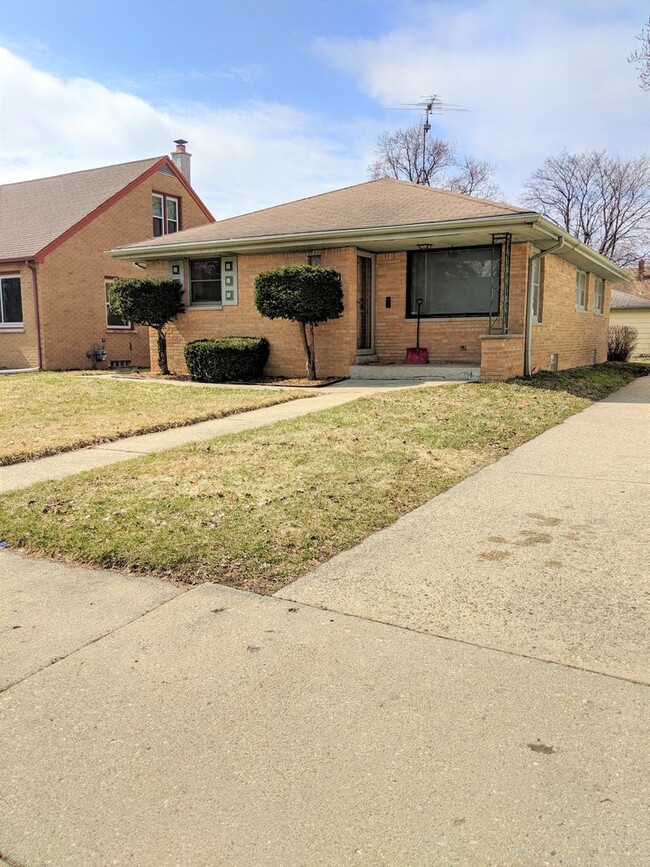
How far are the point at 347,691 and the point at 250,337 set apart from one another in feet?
44.3

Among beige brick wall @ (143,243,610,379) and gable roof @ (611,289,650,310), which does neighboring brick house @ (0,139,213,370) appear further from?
gable roof @ (611,289,650,310)

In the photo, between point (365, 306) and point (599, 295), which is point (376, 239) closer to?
point (365, 306)

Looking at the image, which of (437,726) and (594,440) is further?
(594,440)

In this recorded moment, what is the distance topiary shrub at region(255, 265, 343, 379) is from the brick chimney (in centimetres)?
1456

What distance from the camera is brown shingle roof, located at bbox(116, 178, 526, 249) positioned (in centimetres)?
1339

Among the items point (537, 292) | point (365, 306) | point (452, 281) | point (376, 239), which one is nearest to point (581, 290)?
point (537, 292)

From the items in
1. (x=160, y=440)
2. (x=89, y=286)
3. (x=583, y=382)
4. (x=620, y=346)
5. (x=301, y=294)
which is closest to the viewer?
(x=160, y=440)

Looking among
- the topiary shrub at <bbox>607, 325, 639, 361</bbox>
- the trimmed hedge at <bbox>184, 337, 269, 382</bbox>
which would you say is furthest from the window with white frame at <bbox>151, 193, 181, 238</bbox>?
the topiary shrub at <bbox>607, 325, 639, 361</bbox>

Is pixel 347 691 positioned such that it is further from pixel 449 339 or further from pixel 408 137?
pixel 408 137

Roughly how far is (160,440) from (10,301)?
15.5 meters

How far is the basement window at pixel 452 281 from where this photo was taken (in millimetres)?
14641

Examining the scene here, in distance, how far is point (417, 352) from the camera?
1485cm

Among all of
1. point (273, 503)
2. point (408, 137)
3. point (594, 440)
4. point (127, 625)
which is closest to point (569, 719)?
point (127, 625)

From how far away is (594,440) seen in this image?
809cm
